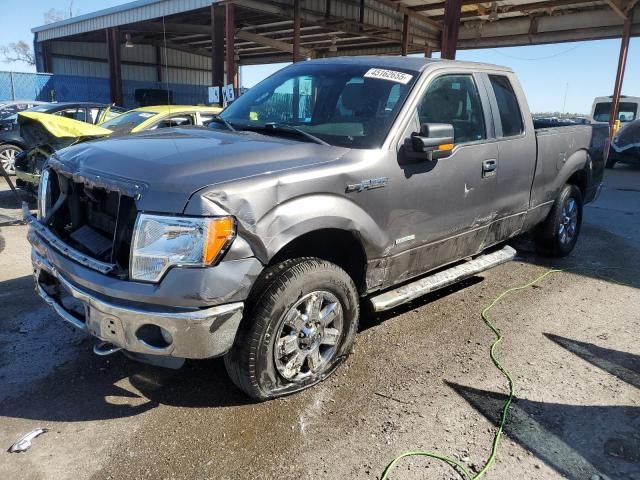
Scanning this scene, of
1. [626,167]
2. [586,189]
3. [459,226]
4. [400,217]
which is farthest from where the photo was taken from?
[626,167]

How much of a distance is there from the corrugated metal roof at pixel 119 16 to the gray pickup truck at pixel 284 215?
44.7 feet

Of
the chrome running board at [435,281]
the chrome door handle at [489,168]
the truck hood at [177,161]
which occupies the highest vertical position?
the truck hood at [177,161]

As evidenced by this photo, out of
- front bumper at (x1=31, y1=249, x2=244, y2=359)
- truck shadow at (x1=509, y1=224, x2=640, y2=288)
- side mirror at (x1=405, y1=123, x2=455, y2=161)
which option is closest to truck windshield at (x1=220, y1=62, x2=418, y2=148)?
side mirror at (x1=405, y1=123, x2=455, y2=161)

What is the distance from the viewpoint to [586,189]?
6059 millimetres

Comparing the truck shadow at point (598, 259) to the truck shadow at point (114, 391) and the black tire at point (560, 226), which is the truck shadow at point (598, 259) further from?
the truck shadow at point (114, 391)

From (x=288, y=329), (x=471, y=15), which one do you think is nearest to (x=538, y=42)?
(x=471, y=15)

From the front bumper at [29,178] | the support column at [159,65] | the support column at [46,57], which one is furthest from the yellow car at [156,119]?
the support column at [159,65]

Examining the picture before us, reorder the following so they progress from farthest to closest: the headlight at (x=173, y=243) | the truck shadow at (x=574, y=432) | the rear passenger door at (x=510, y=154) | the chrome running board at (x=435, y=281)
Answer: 1. the rear passenger door at (x=510, y=154)
2. the chrome running board at (x=435, y=281)
3. the truck shadow at (x=574, y=432)
4. the headlight at (x=173, y=243)

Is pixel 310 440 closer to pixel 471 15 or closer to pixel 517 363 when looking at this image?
pixel 517 363

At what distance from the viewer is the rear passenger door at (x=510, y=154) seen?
4336 mm

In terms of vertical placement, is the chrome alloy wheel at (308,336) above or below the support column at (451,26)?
below

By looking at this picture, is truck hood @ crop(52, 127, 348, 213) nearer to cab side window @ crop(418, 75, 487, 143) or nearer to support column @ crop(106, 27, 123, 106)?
cab side window @ crop(418, 75, 487, 143)

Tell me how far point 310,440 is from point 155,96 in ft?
99.5

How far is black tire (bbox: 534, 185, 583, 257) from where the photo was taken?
18.2 ft
